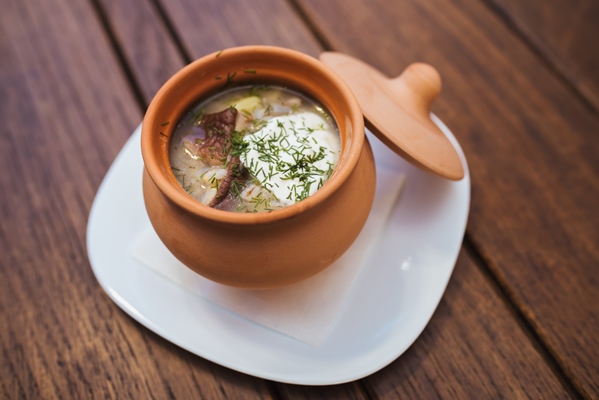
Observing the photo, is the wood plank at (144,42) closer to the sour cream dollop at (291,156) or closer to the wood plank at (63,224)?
the wood plank at (63,224)

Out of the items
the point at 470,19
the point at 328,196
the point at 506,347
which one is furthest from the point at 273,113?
the point at 470,19

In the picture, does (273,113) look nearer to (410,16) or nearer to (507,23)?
(410,16)

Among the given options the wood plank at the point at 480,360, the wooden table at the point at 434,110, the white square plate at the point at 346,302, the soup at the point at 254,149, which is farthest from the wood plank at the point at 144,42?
the wood plank at the point at 480,360

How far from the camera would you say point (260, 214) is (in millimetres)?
983

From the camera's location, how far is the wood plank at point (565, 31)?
5.89 ft

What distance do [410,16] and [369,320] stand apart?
3.85 feet

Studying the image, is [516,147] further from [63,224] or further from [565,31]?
[63,224]

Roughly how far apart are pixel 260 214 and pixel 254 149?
0.26 m

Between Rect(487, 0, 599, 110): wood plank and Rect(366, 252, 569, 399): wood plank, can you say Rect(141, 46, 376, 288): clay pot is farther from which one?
Rect(487, 0, 599, 110): wood plank

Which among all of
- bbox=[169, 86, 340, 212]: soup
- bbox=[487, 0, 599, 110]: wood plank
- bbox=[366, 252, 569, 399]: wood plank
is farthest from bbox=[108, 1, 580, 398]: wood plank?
bbox=[487, 0, 599, 110]: wood plank

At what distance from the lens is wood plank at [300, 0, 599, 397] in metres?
1.39

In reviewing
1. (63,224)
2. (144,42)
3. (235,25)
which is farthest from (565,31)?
(63,224)

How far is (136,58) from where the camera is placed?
1794 mm

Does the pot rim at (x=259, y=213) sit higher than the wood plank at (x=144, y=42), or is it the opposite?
the pot rim at (x=259, y=213)
